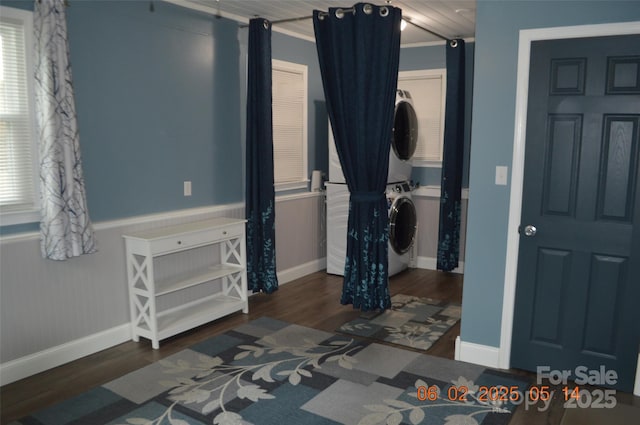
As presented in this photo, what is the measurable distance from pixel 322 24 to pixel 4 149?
2.22m

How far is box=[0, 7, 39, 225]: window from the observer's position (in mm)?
2832

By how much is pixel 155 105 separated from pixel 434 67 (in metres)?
3.06

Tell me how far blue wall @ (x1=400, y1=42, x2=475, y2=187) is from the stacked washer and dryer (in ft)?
1.15

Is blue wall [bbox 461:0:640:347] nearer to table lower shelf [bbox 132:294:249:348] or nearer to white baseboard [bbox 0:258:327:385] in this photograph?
table lower shelf [bbox 132:294:249:348]

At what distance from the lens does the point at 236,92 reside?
4.30m

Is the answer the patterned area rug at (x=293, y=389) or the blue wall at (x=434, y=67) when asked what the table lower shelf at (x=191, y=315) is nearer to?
the patterned area rug at (x=293, y=389)

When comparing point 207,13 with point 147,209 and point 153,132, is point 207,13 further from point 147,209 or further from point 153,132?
point 147,209

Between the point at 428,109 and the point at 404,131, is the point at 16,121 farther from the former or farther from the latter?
the point at 428,109

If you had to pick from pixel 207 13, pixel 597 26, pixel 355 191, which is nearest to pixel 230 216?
pixel 355 191

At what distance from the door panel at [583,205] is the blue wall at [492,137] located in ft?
0.39

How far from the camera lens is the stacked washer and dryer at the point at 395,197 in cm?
497

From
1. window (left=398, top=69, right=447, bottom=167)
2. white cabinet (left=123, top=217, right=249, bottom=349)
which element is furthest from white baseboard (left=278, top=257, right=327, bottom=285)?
window (left=398, top=69, right=447, bottom=167)

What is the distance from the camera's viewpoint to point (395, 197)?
4.96 metres

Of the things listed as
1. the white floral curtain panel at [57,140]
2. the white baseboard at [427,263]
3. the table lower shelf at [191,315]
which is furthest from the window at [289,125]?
the white floral curtain panel at [57,140]
